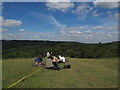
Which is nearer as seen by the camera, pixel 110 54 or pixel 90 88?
pixel 90 88

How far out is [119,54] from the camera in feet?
74.9

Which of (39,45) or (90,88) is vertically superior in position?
(39,45)

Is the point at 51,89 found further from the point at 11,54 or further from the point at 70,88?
the point at 11,54

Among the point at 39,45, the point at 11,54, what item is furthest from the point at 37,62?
the point at 11,54

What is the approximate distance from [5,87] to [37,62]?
725cm

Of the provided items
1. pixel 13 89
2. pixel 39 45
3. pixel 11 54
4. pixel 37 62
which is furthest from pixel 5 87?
pixel 11 54

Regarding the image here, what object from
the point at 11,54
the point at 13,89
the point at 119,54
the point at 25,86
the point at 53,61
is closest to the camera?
the point at 13,89

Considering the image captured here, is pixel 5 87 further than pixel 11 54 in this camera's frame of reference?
No

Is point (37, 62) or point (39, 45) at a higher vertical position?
point (39, 45)

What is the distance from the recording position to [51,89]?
18.7ft

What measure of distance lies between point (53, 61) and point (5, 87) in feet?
17.8

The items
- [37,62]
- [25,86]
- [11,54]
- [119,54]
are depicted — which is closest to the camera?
[25,86]

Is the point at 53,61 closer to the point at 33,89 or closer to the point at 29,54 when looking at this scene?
the point at 33,89

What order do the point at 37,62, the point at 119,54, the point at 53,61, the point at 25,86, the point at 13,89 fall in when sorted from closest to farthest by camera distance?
the point at 13,89 < the point at 25,86 < the point at 53,61 < the point at 37,62 < the point at 119,54
